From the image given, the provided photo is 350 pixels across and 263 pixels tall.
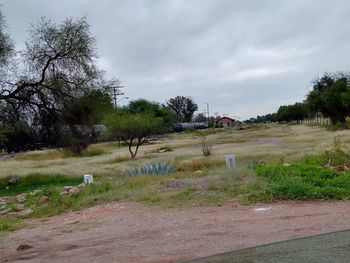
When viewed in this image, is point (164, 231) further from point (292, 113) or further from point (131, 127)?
point (292, 113)

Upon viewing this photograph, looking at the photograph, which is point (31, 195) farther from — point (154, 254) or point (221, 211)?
point (154, 254)

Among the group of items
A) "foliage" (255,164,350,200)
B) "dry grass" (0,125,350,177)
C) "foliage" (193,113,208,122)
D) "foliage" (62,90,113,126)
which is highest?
"foliage" (193,113,208,122)

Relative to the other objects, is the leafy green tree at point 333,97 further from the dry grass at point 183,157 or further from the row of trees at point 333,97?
the dry grass at point 183,157

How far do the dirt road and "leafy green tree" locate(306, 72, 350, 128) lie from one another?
54345 mm

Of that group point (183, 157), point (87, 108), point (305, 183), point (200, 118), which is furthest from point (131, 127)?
point (200, 118)

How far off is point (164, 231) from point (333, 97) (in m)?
61.4

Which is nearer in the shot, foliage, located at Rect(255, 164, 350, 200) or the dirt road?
the dirt road

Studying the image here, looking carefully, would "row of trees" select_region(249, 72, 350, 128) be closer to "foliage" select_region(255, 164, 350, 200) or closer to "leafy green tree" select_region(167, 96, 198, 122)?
"foliage" select_region(255, 164, 350, 200)

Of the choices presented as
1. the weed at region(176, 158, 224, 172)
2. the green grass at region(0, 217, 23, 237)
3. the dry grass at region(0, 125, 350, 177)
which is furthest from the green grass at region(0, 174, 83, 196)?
the green grass at region(0, 217, 23, 237)

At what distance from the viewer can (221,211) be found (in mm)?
11117

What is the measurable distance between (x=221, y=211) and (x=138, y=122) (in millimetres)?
32865

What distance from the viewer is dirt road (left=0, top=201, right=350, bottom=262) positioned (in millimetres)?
7613

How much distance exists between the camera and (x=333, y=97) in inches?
2623

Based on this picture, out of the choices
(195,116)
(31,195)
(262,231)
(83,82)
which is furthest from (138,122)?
(195,116)
